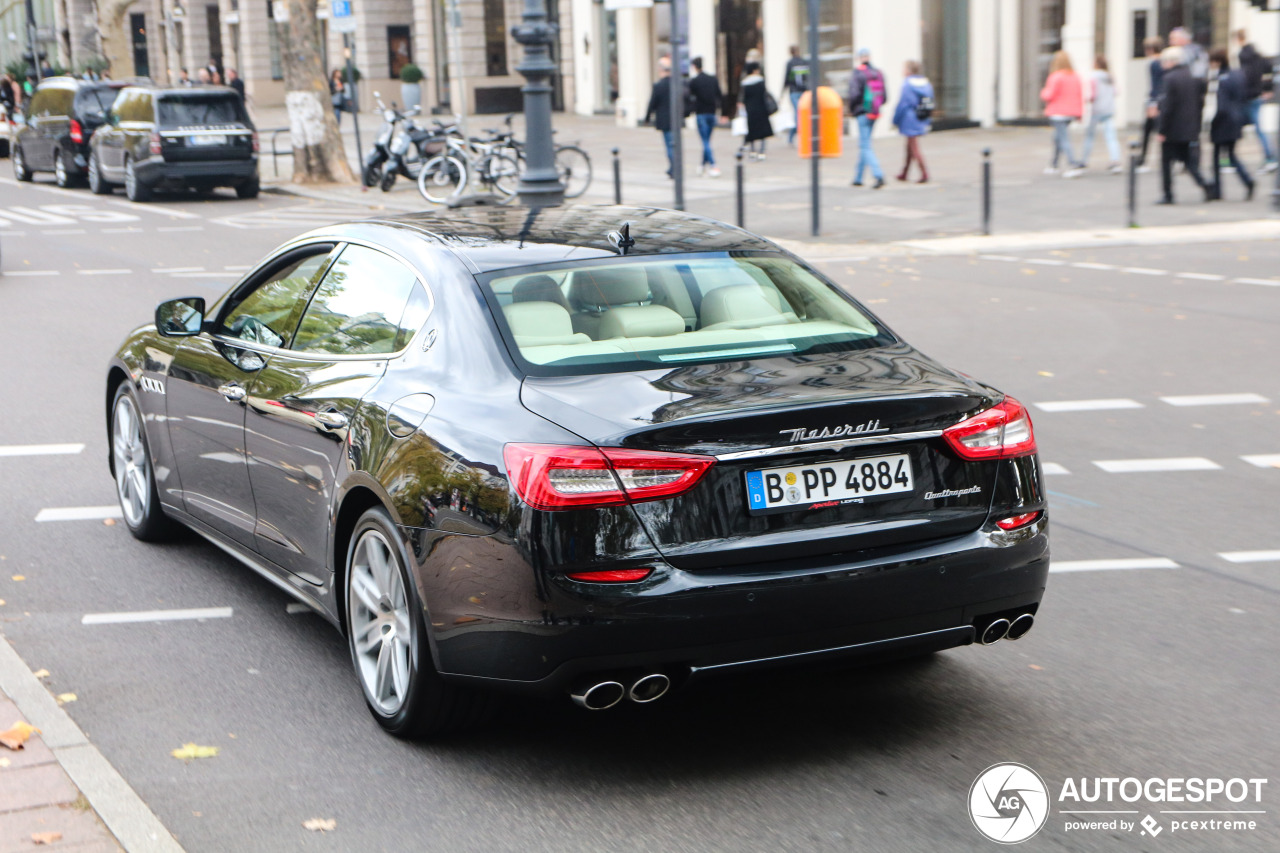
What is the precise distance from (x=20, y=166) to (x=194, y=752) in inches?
1226

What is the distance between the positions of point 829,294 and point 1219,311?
28.3 ft

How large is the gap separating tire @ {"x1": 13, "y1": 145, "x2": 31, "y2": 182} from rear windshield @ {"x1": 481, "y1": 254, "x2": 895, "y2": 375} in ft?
99.2

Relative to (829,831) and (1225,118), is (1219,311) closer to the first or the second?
(1225,118)

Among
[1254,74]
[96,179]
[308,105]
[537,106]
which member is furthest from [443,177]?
[1254,74]

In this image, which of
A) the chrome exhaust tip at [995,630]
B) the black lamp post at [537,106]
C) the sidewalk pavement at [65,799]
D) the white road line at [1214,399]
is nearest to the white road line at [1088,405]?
the white road line at [1214,399]

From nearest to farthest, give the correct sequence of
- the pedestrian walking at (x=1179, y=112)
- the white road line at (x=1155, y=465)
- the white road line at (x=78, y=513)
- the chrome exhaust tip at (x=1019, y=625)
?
the chrome exhaust tip at (x=1019, y=625), the white road line at (x=78, y=513), the white road line at (x=1155, y=465), the pedestrian walking at (x=1179, y=112)

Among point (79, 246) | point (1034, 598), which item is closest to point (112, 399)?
point (1034, 598)

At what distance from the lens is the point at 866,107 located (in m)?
23.6

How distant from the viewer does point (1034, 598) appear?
4.37 meters

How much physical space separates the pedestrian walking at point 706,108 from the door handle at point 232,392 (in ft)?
71.7

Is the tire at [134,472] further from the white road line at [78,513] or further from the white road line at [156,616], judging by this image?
the white road line at [156,616]

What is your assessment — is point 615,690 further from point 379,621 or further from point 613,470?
point 379,621

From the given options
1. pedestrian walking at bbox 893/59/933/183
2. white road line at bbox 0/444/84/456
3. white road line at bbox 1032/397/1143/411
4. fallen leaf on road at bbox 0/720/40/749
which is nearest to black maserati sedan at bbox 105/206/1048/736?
fallen leaf on road at bbox 0/720/40/749

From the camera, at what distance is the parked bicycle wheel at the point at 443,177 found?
24.7 metres
